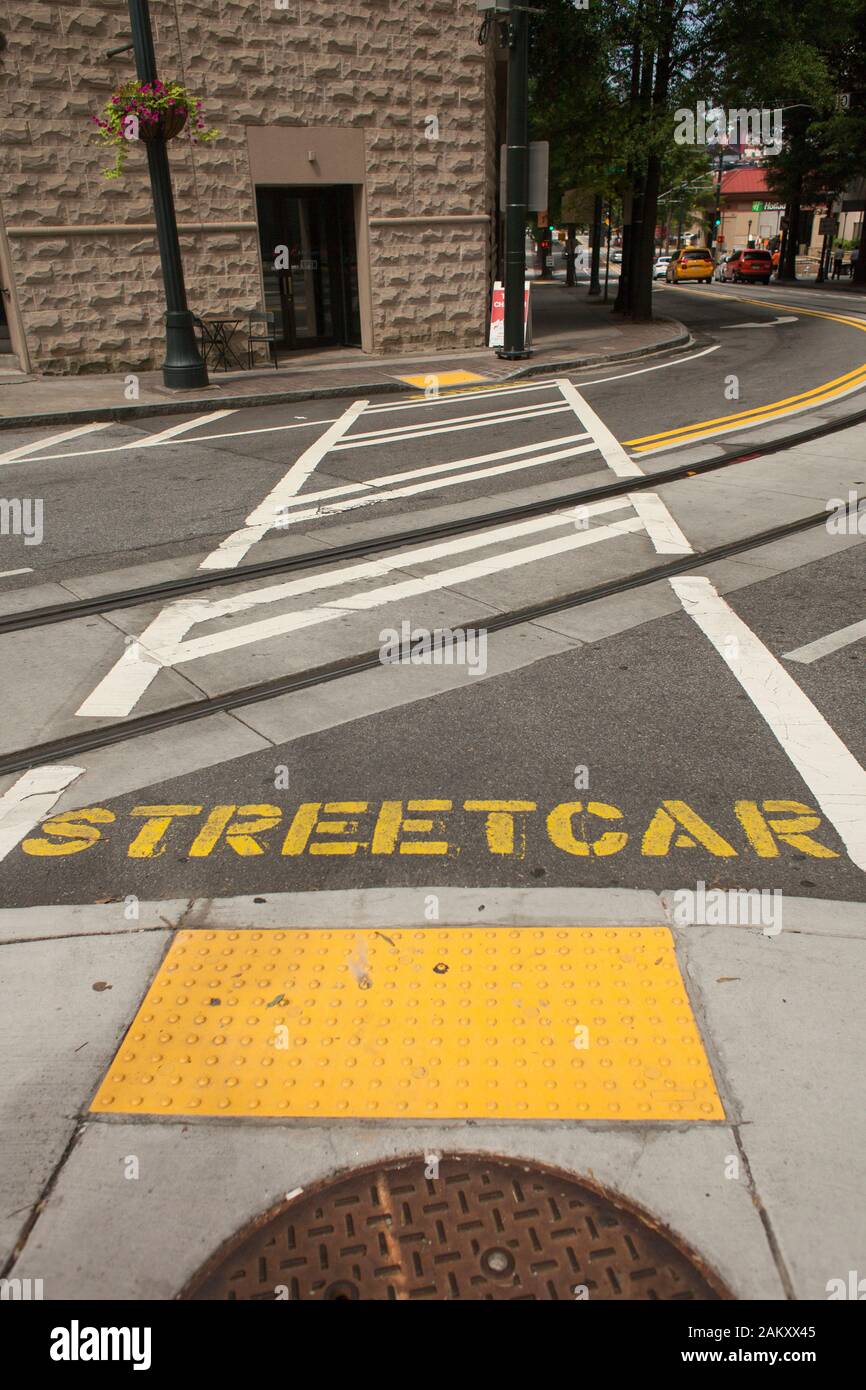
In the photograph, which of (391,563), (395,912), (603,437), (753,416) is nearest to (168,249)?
(603,437)

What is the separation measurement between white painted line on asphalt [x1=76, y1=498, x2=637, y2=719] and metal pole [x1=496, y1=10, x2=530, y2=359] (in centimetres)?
1049

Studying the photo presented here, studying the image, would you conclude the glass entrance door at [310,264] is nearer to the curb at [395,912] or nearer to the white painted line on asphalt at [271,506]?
the white painted line on asphalt at [271,506]

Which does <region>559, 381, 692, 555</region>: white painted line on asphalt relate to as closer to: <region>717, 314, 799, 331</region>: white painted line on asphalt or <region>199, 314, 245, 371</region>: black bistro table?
<region>199, 314, 245, 371</region>: black bistro table

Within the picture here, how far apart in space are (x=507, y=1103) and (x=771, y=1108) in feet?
2.57

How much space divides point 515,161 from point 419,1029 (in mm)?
18017

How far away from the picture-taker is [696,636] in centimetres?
653

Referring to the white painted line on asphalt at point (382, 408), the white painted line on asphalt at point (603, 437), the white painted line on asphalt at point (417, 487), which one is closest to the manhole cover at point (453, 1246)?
the white painted line on asphalt at point (417, 487)

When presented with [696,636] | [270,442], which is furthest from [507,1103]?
[270,442]

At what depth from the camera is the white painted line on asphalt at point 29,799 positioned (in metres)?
4.51

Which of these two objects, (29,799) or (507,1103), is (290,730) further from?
(507,1103)

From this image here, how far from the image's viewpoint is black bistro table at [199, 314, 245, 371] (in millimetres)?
18141

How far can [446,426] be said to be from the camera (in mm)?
13734

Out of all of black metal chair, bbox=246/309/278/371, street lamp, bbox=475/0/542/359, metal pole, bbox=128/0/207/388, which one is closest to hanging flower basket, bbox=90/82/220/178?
metal pole, bbox=128/0/207/388

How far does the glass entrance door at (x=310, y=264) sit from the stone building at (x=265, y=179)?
3cm
